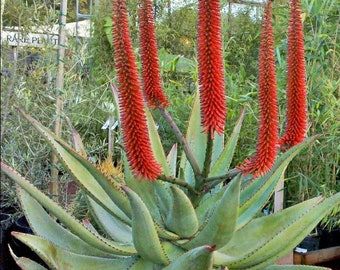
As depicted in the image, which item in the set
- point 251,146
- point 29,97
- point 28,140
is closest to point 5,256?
point 28,140

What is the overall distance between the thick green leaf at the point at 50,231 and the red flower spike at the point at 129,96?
46cm

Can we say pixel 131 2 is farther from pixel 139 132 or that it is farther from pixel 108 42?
pixel 139 132

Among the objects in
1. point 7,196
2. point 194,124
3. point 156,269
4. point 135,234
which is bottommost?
point 7,196

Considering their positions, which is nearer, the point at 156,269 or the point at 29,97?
the point at 156,269

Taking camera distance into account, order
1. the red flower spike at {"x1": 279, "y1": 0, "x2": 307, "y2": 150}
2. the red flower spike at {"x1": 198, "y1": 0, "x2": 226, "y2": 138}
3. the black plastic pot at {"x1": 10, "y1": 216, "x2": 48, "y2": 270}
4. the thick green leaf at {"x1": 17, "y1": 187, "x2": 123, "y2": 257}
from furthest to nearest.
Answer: the black plastic pot at {"x1": 10, "y1": 216, "x2": 48, "y2": 270} → the thick green leaf at {"x1": 17, "y1": 187, "x2": 123, "y2": 257} → the red flower spike at {"x1": 279, "y1": 0, "x2": 307, "y2": 150} → the red flower spike at {"x1": 198, "y1": 0, "x2": 226, "y2": 138}

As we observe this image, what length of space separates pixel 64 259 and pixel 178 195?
0.34m

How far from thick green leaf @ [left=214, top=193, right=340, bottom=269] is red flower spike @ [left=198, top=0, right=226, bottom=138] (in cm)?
35

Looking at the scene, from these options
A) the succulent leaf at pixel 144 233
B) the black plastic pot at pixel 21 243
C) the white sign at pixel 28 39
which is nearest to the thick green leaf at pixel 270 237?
the succulent leaf at pixel 144 233

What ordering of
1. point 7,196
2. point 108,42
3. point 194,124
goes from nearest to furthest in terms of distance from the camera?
point 194,124 < point 7,196 < point 108,42

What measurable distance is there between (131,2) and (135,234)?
4.90 m

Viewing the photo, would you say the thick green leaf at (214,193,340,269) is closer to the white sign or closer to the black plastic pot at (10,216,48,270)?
the white sign

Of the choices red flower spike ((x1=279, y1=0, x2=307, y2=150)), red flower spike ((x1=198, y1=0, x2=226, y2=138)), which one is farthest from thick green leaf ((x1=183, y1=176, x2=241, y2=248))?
red flower spike ((x1=279, y1=0, x2=307, y2=150))

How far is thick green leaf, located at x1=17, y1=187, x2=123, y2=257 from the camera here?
4.91 ft

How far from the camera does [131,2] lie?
5.83 m
